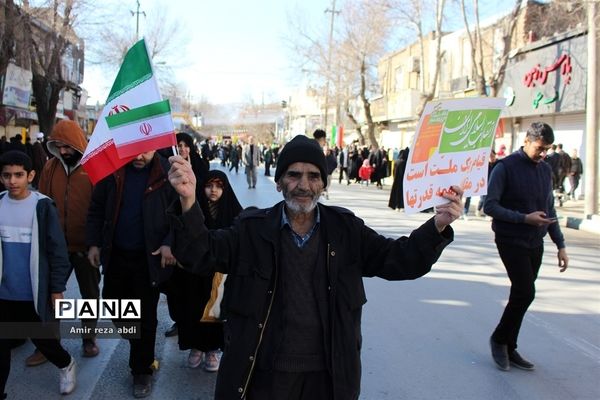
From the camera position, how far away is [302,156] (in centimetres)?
252

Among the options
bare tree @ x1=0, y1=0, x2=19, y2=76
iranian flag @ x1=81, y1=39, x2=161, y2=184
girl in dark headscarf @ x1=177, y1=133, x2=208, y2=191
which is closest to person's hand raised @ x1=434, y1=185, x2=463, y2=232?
iranian flag @ x1=81, y1=39, x2=161, y2=184

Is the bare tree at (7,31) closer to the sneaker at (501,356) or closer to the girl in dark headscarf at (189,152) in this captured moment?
the girl in dark headscarf at (189,152)

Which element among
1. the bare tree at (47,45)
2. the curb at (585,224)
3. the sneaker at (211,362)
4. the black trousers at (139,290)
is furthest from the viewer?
the bare tree at (47,45)

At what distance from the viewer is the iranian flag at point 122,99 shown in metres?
2.76

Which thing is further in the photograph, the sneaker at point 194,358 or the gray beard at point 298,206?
the sneaker at point 194,358

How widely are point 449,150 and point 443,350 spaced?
264 centimetres

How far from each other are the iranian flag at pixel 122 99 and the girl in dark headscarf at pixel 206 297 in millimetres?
1376

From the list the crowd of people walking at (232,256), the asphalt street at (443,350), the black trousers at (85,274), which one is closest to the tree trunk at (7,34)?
the asphalt street at (443,350)

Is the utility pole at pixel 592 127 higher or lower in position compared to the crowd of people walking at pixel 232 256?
higher

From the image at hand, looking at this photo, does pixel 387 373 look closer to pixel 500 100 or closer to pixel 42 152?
pixel 500 100

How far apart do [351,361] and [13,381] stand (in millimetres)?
2916

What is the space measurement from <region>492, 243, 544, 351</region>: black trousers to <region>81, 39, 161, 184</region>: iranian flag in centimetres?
303

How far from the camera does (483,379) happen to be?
4324mm

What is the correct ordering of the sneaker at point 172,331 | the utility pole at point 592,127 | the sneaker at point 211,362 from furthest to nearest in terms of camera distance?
the utility pole at point 592,127, the sneaker at point 172,331, the sneaker at point 211,362
